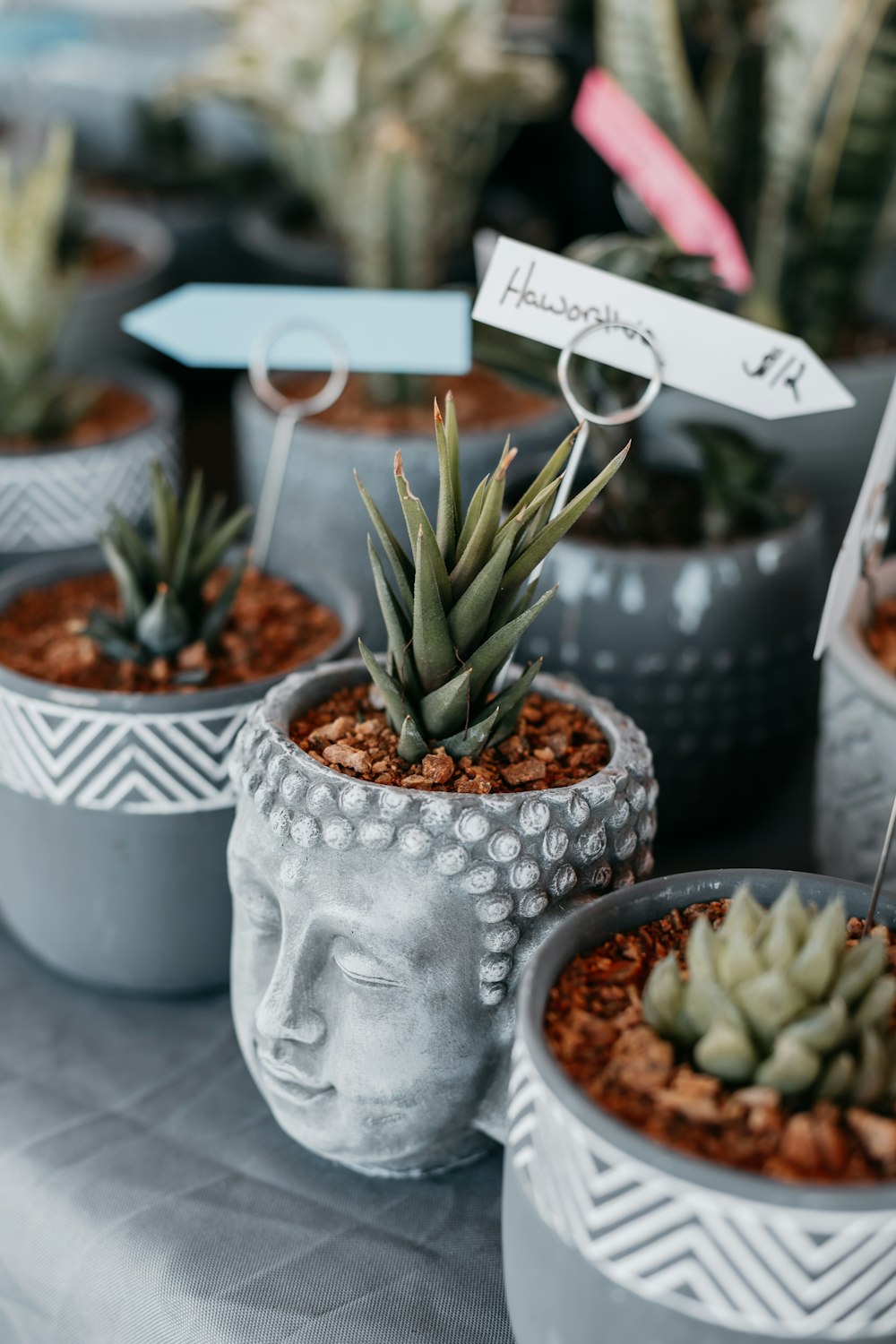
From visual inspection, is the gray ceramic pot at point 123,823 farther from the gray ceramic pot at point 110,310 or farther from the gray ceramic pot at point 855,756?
the gray ceramic pot at point 110,310

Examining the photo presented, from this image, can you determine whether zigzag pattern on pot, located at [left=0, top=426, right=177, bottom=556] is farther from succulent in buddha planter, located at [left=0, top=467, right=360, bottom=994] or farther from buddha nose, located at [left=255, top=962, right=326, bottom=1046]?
buddha nose, located at [left=255, top=962, right=326, bottom=1046]

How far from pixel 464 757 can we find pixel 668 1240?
22cm

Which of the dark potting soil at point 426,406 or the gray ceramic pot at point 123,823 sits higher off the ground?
the dark potting soil at point 426,406

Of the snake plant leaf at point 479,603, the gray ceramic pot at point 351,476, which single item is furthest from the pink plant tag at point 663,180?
the snake plant leaf at point 479,603

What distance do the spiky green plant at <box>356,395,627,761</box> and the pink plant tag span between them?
351 millimetres

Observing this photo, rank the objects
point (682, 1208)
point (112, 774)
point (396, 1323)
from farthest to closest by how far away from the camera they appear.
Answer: point (112, 774), point (396, 1323), point (682, 1208)

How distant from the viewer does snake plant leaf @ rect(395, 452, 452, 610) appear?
54 centimetres

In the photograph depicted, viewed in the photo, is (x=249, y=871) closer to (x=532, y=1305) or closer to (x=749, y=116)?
(x=532, y=1305)

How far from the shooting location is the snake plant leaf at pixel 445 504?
1.84ft

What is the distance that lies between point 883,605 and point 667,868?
197 mm

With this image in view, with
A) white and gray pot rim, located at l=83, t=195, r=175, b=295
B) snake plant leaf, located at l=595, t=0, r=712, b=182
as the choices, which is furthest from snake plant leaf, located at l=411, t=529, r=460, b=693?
white and gray pot rim, located at l=83, t=195, r=175, b=295

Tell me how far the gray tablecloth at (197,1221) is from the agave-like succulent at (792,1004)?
18cm

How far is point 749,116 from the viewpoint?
1.21m

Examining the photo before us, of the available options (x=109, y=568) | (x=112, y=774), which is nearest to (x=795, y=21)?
(x=109, y=568)
